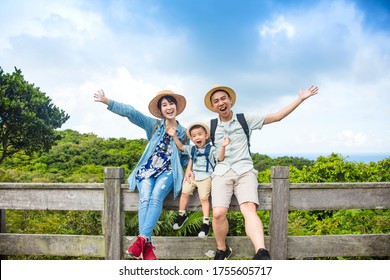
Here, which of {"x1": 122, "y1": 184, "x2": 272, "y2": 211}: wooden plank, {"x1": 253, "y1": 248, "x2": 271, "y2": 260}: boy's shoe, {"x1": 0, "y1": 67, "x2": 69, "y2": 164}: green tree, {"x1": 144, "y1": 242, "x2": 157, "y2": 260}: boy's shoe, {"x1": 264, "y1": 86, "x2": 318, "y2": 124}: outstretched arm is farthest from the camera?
{"x1": 0, "y1": 67, "x2": 69, "y2": 164}: green tree

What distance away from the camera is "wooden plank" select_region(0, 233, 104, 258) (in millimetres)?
4266

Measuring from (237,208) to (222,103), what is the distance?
1.20 m

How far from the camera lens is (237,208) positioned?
4.06 metres

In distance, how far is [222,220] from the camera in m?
3.79

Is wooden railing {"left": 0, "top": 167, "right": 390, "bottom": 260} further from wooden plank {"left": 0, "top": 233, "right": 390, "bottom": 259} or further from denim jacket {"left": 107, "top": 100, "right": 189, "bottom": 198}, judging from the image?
denim jacket {"left": 107, "top": 100, "right": 189, "bottom": 198}

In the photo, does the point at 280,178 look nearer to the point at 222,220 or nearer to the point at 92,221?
the point at 222,220

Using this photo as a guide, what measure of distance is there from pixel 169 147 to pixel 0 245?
2.52m

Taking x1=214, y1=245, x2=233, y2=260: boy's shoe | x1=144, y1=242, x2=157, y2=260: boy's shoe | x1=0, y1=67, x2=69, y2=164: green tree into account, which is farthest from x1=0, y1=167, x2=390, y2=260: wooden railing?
x1=0, y1=67, x2=69, y2=164: green tree

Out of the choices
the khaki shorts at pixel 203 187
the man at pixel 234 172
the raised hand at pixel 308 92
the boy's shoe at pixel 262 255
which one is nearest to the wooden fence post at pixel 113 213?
the khaki shorts at pixel 203 187

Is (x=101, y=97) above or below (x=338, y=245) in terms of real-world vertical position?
above

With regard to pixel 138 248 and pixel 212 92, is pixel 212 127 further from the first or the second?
pixel 138 248

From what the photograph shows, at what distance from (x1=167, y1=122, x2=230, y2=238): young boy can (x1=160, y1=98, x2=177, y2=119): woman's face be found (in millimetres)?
311

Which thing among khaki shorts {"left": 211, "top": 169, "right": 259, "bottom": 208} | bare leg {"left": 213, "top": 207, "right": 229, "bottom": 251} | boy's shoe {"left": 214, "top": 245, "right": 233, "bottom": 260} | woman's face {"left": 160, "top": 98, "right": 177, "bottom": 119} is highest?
woman's face {"left": 160, "top": 98, "right": 177, "bottom": 119}

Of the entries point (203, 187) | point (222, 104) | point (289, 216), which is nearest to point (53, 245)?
point (203, 187)
